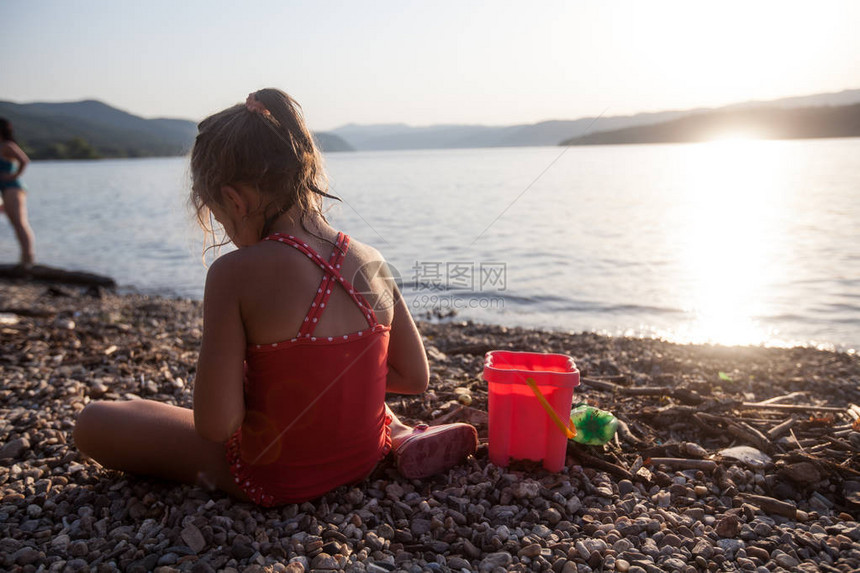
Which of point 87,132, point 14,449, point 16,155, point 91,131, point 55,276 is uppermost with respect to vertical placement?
point 91,131

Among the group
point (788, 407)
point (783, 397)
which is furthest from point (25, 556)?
point (783, 397)

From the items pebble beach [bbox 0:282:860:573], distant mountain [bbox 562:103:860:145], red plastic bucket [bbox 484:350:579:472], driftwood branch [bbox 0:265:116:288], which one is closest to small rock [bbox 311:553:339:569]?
pebble beach [bbox 0:282:860:573]

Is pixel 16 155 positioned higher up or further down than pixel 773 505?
higher up

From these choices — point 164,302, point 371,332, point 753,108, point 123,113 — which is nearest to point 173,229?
point 164,302

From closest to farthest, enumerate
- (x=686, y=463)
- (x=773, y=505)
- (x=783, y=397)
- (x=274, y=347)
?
(x=274, y=347) < (x=773, y=505) < (x=686, y=463) < (x=783, y=397)

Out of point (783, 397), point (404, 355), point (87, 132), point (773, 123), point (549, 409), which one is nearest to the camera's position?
point (549, 409)

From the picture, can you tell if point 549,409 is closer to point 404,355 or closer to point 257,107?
point 404,355

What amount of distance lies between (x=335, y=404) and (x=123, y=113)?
145 meters

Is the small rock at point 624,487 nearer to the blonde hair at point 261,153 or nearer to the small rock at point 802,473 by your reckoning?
the small rock at point 802,473

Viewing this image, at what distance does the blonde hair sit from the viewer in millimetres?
2104

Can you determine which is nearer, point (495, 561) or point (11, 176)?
point (495, 561)

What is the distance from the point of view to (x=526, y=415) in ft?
9.11

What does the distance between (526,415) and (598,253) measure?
9782mm

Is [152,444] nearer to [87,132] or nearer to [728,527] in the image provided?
[728,527]
